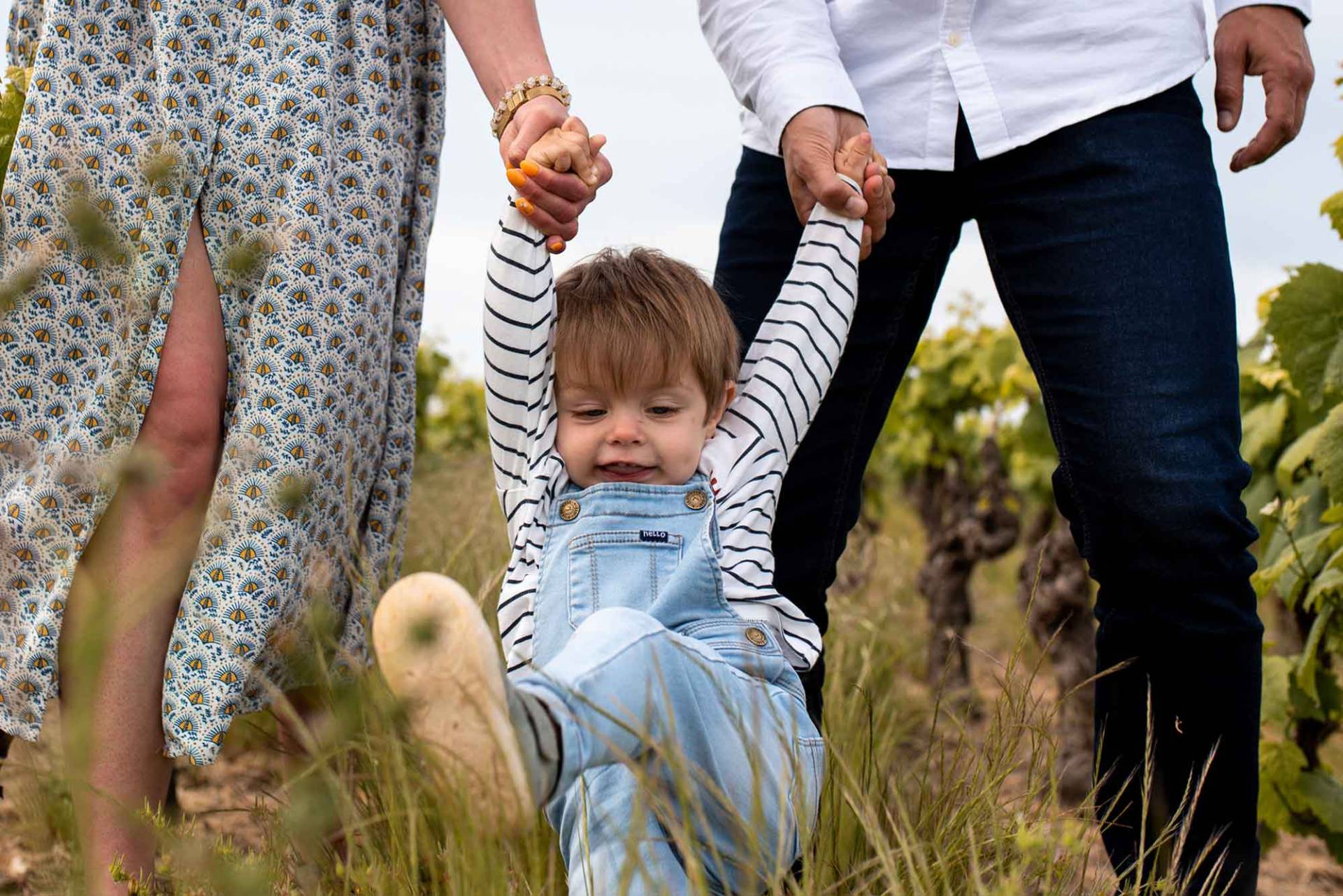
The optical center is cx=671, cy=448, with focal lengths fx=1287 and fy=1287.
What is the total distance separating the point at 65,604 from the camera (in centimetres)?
166

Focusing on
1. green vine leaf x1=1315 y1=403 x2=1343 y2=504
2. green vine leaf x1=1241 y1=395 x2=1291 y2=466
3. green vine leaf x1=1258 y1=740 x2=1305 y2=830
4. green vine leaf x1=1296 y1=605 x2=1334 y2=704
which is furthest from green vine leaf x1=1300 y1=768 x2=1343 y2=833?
green vine leaf x1=1241 y1=395 x2=1291 y2=466

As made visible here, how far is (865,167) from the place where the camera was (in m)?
1.75

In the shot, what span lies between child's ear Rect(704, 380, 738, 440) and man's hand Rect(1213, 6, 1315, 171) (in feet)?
2.63

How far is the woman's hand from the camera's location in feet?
5.15

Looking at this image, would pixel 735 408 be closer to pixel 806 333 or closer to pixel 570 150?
pixel 806 333

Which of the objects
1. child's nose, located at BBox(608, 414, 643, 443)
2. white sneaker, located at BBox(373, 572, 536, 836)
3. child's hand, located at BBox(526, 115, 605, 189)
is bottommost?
white sneaker, located at BBox(373, 572, 536, 836)

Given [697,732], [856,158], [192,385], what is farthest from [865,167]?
[192,385]

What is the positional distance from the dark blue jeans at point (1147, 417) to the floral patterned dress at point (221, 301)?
91 cm

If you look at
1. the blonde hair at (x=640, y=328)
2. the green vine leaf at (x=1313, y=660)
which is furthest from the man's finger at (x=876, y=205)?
the green vine leaf at (x=1313, y=660)

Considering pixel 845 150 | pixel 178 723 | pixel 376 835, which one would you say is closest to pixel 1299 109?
pixel 845 150

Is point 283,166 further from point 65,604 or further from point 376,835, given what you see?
point 376,835

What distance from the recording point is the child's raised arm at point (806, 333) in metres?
1.74

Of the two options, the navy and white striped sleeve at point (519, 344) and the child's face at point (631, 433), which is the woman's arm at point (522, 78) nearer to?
the navy and white striped sleeve at point (519, 344)

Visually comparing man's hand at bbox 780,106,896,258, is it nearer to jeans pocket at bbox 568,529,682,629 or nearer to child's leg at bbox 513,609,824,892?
jeans pocket at bbox 568,529,682,629
